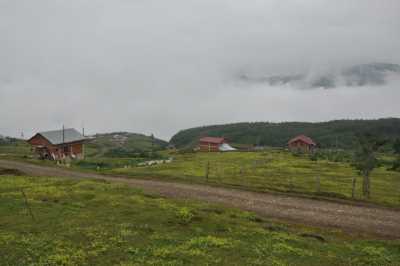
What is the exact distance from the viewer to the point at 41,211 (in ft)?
60.7

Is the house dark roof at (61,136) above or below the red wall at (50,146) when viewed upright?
above

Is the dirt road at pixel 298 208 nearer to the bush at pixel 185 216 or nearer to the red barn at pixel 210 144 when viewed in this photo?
the bush at pixel 185 216

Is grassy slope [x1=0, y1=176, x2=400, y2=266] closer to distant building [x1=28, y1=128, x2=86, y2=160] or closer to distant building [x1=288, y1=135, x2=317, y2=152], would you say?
distant building [x1=28, y1=128, x2=86, y2=160]

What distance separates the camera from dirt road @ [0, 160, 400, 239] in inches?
765

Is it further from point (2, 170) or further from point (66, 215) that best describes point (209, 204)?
point (2, 170)

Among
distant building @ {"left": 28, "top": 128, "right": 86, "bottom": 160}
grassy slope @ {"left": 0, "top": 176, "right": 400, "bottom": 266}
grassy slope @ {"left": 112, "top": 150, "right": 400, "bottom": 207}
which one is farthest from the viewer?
distant building @ {"left": 28, "top": 128, "right": 86, "bottom": 160}

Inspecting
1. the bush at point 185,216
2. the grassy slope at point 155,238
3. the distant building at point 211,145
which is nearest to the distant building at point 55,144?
the grassy slope at point 155,238

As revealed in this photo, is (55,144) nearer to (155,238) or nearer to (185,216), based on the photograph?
(185,216)

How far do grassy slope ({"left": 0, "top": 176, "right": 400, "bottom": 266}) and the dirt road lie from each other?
Result: 6.53 feet

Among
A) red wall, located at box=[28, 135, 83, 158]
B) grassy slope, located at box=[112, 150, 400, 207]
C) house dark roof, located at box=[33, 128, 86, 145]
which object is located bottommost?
grassy slope, located at box=[112, 150, 400, 207]

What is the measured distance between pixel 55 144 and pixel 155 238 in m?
57.6

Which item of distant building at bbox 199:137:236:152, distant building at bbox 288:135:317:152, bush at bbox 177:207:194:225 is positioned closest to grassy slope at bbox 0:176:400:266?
bush at bbox 177:207:194:225

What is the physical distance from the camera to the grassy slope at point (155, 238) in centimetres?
1235

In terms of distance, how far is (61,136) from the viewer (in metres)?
69.3
